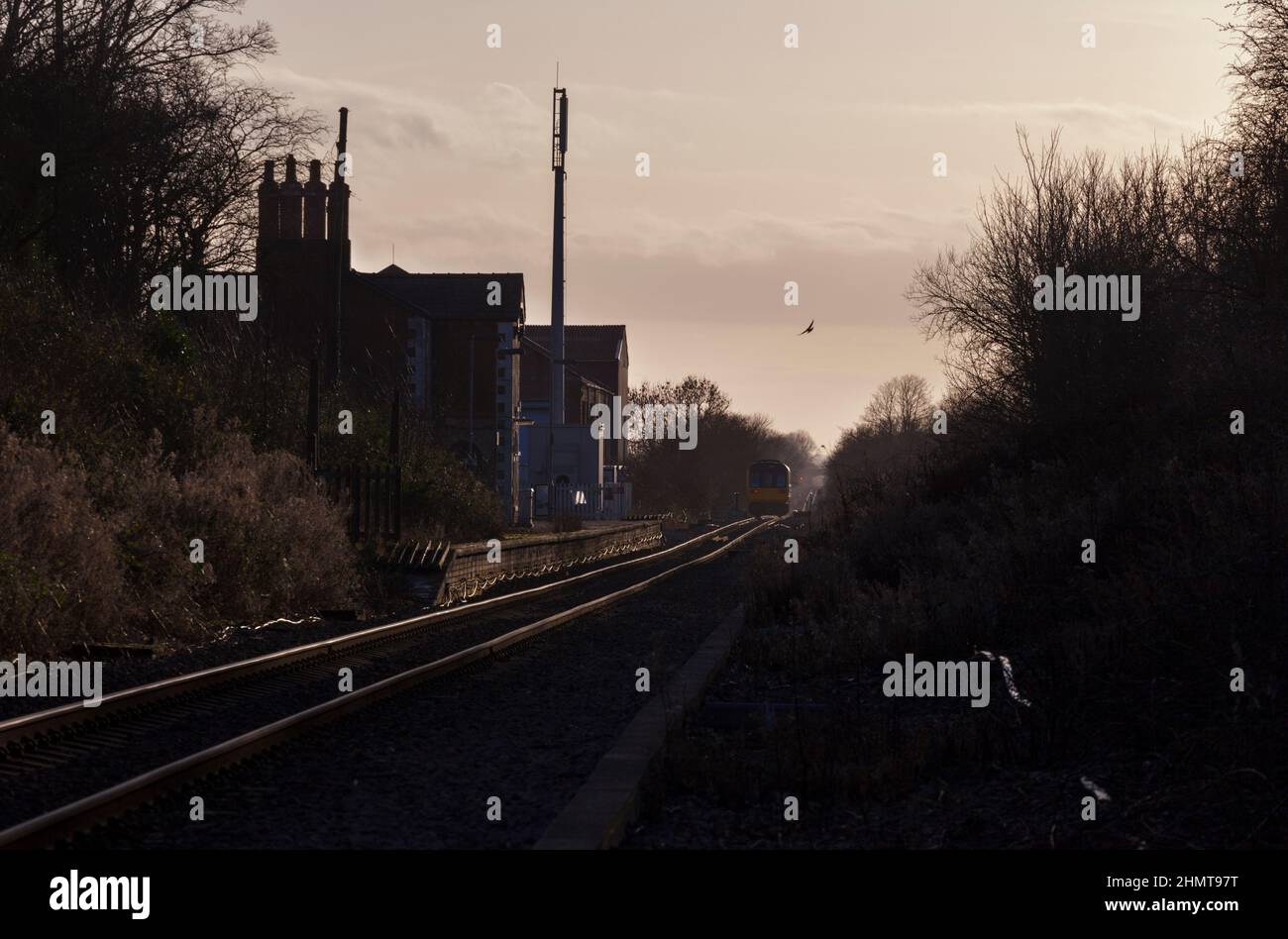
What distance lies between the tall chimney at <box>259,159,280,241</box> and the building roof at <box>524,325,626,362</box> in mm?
56037

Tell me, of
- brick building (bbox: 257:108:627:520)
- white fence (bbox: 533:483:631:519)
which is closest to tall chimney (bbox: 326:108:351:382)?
brick building (bbox: 257:108:627:520)

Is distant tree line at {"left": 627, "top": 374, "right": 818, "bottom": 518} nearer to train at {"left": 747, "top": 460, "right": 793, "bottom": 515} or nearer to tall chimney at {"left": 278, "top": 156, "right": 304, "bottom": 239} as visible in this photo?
train at {"left": 747, "top": 460, "right": 793, "bottom": 515}

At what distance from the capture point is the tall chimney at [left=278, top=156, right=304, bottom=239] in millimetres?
40366

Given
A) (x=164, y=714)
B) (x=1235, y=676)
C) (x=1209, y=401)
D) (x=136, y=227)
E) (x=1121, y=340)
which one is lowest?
(x=164, y=714)

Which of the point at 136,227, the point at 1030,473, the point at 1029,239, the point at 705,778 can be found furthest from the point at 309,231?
the point at 705,778

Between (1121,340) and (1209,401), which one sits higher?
(1121,340)

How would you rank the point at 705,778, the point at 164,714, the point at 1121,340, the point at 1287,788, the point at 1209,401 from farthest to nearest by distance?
the point at 1121,340 → the point at 1209,401 → the point at 164,714 → the point at 705,778 → the point at 1287,788

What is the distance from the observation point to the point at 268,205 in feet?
127

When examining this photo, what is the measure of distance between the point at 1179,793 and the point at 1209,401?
1114 centimetres

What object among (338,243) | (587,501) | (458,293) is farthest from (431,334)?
(338,243)

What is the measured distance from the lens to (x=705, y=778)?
7.39 meters

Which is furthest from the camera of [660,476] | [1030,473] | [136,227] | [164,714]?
[660,476]

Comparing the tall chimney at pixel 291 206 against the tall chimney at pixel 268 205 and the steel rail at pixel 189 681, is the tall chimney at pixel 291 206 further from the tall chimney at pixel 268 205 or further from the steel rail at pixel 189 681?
the steel rail at pixel 189 681
